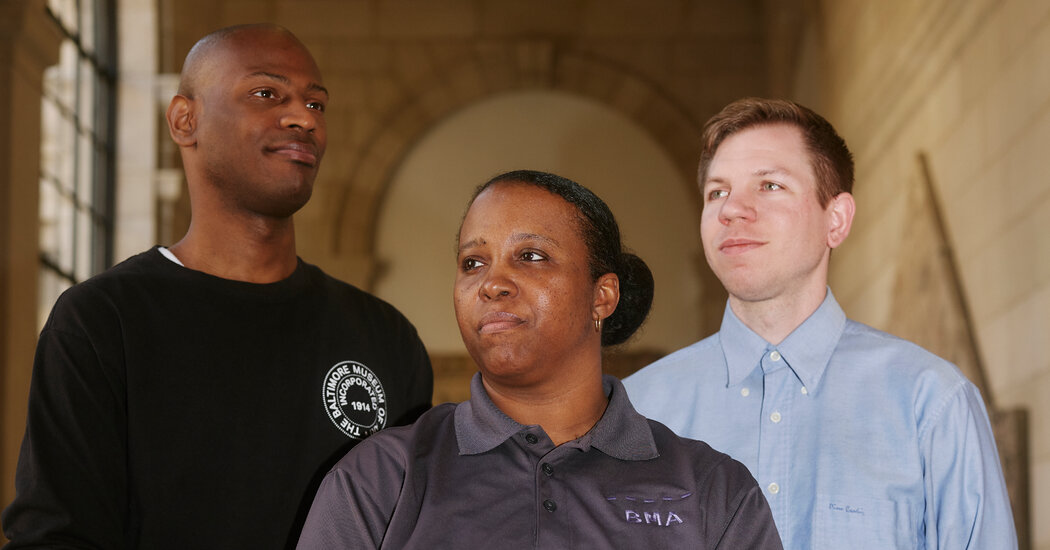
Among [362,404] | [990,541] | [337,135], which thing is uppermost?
[337,135]

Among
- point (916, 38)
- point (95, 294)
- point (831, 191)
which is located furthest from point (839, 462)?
point (916, 38)

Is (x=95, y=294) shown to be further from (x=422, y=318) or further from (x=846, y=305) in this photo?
(x=422, y=318)

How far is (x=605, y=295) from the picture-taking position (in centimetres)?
205

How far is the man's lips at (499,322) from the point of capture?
188 centimetres

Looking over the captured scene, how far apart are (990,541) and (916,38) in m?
4.81

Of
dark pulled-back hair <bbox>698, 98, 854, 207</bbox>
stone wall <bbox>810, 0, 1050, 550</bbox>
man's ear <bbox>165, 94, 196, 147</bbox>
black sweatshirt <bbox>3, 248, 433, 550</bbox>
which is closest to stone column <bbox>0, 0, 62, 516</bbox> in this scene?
man's ear <bbox>165, 94, 196, 147</bbox>

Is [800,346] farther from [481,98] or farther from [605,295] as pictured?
[481,98]

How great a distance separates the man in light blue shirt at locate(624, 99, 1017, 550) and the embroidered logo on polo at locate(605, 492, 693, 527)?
0.62m

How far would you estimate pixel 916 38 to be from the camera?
6.47 metres

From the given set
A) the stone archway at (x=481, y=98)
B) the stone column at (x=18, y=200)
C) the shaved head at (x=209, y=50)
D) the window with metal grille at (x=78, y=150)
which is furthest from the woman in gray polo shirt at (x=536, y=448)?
the stone archway at (x=481, y=98)

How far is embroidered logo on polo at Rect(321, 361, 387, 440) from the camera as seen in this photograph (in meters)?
2.53

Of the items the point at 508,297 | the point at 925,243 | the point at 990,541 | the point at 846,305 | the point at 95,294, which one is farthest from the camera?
the point at 846,305

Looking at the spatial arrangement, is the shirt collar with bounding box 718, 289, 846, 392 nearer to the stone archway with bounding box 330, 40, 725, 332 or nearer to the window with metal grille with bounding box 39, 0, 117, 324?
the window with metal grille with bounding box 39, 0, 117, 324

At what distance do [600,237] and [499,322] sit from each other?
0.91 ft
